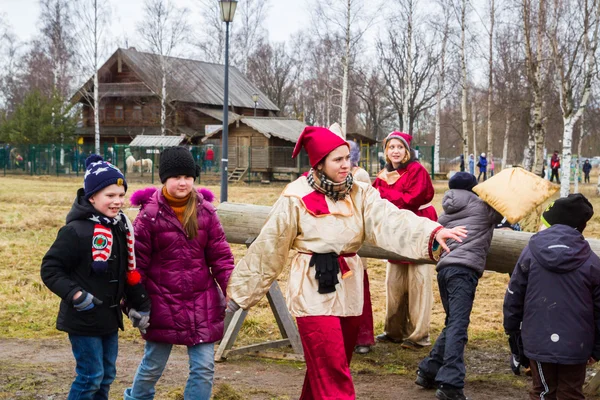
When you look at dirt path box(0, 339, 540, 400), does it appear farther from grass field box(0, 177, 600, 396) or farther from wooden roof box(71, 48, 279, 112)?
wooden roof box(71, 48, 279, 112)

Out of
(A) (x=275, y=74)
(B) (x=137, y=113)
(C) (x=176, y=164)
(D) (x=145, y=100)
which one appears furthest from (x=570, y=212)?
(A) (x=275, y=74)

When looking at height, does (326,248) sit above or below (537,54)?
below

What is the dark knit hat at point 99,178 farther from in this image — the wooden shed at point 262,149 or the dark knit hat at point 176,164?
the wooden shed at point 262,149

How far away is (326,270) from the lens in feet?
12.9

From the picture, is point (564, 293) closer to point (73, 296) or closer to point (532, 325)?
point (532, 325)

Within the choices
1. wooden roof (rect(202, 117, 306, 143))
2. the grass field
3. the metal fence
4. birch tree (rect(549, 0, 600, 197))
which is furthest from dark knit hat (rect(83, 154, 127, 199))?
wooden roof (rect(202, 117, 306, 143))

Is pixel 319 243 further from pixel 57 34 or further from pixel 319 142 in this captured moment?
pixel 57 34

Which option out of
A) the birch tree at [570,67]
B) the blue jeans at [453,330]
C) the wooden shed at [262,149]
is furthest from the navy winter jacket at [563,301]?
the wooden shed at [262,149]

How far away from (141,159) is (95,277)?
3331cm

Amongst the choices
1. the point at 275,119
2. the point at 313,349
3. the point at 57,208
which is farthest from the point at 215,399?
the point at 275,119

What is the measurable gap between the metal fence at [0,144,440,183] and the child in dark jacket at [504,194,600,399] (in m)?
30.0

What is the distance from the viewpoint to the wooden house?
153 feet

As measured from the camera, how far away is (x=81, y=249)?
379 centimetres

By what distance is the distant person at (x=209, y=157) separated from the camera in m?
37.3
